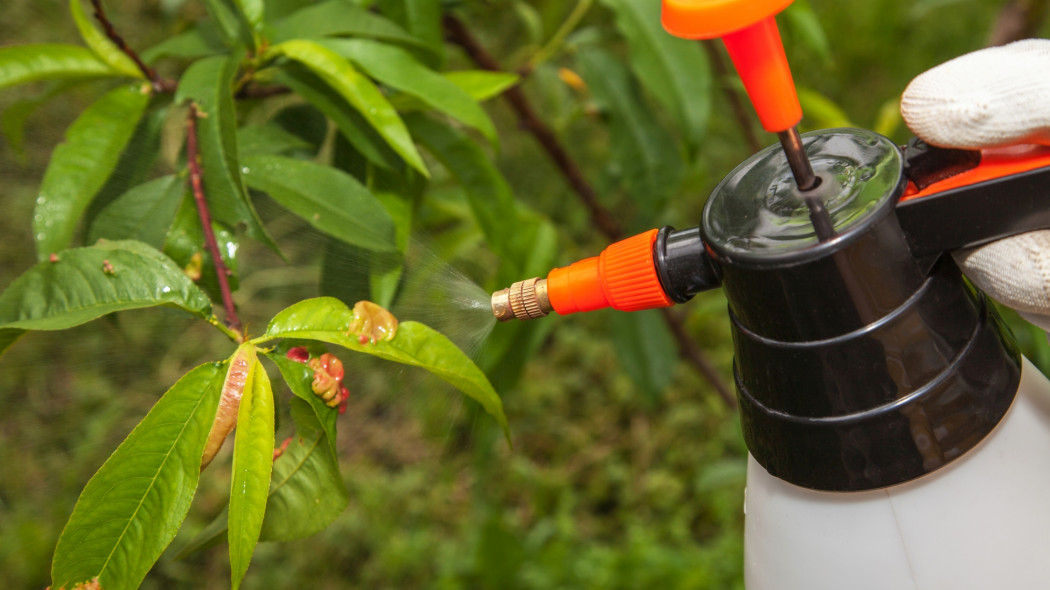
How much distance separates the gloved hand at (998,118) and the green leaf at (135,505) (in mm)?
431

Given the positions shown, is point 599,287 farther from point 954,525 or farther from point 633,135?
point 633,135

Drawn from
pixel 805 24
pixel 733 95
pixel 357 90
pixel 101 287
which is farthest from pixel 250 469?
pixel 733 95

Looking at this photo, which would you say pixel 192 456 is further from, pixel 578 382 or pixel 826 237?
pixel 578 382

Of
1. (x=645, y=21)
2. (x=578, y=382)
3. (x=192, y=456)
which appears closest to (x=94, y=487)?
(x=192, y=456)

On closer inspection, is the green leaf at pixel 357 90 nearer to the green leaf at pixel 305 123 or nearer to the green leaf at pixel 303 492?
the green leaf at pixel 305 123

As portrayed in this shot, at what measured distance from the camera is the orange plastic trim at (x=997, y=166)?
1.17 feet

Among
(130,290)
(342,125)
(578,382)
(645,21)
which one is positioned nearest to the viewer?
(130,290)

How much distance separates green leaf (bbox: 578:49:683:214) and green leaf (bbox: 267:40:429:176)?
48 centimetres

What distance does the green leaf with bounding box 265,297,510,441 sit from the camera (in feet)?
1.49

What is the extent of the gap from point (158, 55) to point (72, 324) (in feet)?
0.94

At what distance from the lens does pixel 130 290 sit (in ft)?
1.55

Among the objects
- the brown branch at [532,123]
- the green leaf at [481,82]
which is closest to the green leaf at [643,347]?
the brown branch at [532,123]

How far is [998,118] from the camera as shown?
0.35m

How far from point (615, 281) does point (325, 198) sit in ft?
0.84
